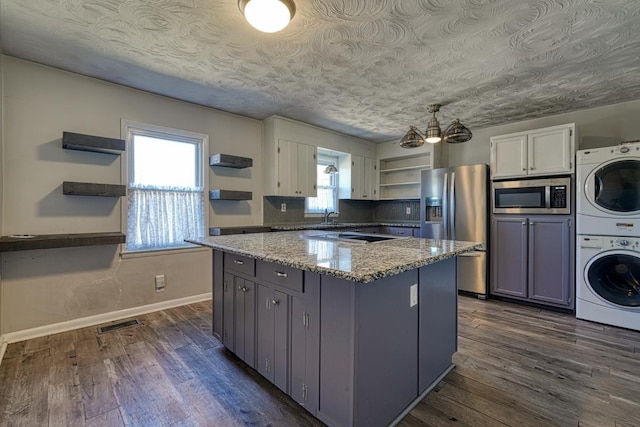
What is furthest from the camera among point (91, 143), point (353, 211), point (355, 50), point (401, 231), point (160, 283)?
point (353, 211)

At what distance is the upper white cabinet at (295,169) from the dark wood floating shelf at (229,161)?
49cm

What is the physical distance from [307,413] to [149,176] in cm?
293

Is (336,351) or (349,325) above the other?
(349,325)

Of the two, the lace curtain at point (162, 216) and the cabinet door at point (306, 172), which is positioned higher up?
the cabinet door at point (306, 172)

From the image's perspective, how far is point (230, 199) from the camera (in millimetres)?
3754

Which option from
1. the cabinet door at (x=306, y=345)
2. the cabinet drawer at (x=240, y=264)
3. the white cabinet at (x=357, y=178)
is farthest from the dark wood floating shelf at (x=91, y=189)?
the white cabinet at (x=357, y=178)

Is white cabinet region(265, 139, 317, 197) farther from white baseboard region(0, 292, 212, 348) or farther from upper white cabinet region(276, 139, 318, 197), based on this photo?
white baseboard region(0, 292, 212, 348)

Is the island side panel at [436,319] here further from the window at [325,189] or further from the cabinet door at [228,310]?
the window at [325,189]

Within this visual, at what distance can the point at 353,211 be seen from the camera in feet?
18.9

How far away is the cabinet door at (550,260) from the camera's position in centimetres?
330

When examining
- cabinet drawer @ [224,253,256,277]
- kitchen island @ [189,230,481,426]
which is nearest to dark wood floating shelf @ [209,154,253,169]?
cabinet drawer @ [224,253,256,277]

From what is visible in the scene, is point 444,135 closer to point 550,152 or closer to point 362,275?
point 550,152

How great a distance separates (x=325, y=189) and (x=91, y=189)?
11.2 feet

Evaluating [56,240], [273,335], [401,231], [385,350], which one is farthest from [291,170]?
[385,350]
